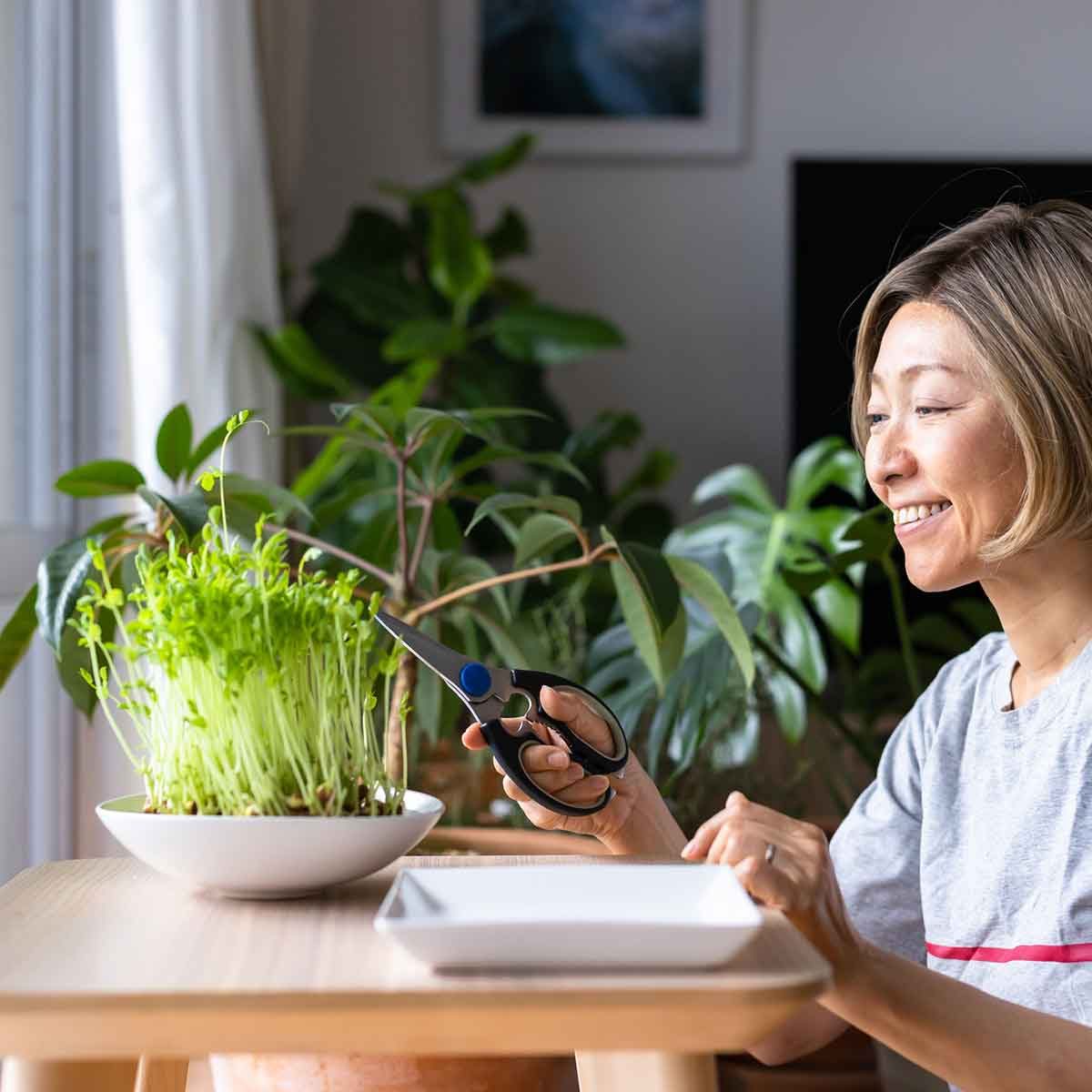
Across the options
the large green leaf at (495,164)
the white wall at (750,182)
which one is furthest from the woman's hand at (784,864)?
the white wall at (750,182)

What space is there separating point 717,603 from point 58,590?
1.92 ft

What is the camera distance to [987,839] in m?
1.08

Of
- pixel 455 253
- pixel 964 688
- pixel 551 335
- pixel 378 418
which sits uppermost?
pixel 455 253

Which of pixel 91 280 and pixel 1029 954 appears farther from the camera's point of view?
pixel 91 280

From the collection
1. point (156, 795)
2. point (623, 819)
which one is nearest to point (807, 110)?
point (623, 819)

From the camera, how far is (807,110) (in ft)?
10.5

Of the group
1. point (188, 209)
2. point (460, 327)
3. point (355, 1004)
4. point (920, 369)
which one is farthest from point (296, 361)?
point (355, 1004)

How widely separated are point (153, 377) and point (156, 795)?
1264mm

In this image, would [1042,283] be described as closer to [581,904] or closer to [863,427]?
[863,427]

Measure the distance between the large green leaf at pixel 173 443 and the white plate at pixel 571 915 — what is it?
31.3 inches

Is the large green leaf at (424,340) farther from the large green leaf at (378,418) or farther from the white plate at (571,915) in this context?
the white plate at (571,915)

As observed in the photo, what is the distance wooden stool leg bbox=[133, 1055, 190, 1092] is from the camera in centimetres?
92

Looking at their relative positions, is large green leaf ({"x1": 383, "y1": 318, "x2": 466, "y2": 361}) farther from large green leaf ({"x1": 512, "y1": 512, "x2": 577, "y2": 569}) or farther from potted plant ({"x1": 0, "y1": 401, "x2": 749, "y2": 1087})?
large green leaf ({"x1": 512, "y1": 512, "x2": 577, "y2": 569})

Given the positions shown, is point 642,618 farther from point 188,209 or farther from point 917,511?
point 188,209
